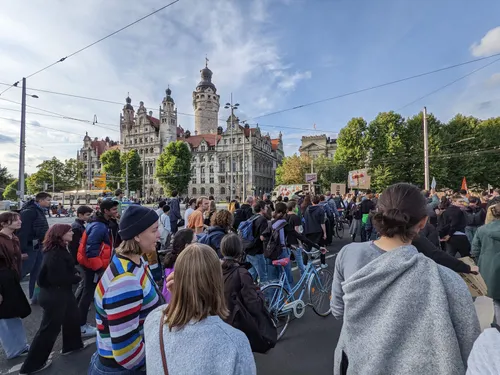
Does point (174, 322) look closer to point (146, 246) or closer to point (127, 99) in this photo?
point (146, 246)

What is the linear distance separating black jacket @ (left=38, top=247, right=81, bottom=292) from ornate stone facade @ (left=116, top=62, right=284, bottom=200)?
65.7 m

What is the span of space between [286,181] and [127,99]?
2364 inches

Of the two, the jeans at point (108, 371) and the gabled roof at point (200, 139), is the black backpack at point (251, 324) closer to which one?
the jeans at point (108, 371)

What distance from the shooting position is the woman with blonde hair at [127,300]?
1875mm

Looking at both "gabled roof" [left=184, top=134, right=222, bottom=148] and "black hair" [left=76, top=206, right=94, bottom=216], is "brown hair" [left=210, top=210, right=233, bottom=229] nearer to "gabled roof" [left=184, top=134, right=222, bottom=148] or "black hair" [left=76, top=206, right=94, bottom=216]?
"black hair" [left=76, top=206, right=94, bottom=216]

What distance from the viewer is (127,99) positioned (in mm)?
86625

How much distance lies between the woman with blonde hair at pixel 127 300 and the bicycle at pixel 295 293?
2636mm

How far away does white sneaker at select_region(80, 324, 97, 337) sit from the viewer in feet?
15.5

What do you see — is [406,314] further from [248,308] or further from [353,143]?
[353,143]

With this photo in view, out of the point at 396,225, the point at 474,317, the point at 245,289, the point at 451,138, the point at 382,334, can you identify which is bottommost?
the point at 245,289

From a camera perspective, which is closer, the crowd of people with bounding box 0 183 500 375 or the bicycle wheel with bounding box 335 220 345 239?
the crowd of people with bounding box 0 183 500 375

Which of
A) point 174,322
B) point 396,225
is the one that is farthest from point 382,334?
point 174,322

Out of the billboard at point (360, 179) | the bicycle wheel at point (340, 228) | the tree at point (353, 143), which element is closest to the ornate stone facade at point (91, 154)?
the tree at point (353, 143)

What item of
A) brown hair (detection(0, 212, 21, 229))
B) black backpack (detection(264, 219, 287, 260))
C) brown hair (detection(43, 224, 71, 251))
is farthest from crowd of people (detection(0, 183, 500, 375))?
black backpack (detection(264, 219, 287, 260))
